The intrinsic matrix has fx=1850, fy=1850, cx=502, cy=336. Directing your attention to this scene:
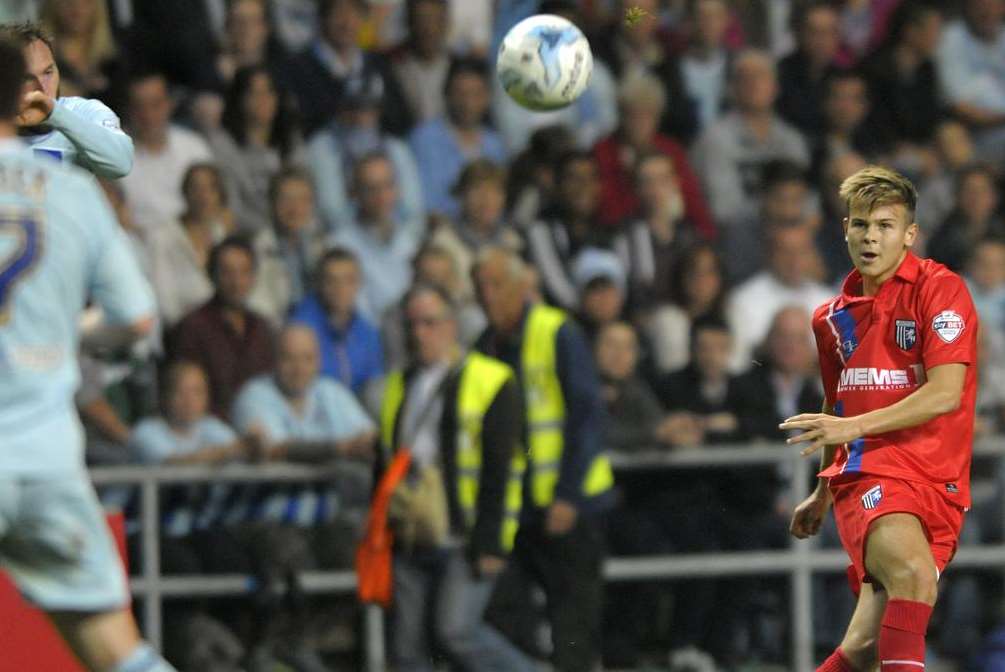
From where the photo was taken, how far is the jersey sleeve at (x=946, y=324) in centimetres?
589

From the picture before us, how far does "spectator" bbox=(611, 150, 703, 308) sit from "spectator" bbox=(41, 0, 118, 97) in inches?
116

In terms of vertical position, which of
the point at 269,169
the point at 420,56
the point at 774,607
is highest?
the point at 420,56

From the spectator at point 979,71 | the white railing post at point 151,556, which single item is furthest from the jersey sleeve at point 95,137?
the spectator at point 979,71

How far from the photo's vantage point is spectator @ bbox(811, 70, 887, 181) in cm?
1124

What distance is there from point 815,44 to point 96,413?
5046mm

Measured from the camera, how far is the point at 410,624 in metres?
8.64

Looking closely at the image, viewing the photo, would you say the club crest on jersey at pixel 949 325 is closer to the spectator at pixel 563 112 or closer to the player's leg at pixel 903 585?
the player's leg at pixel 903 585

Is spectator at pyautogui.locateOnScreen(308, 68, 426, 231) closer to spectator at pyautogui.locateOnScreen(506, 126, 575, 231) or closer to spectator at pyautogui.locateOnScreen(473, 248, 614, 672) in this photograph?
spectator at pyautogui.locateOnScreen(506, 126, 575, 231)

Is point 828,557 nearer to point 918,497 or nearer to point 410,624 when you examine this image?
point 410,624

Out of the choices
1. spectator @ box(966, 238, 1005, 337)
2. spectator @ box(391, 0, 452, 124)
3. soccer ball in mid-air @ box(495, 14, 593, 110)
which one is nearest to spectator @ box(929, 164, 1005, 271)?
spectator @ box(966, 238, 1005, 337)

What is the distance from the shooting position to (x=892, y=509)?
5871mm

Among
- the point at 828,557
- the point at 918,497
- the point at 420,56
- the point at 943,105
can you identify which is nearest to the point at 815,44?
the point at 943,105

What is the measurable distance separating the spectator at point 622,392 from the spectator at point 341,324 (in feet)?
3.82

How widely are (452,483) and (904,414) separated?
3.17 m
